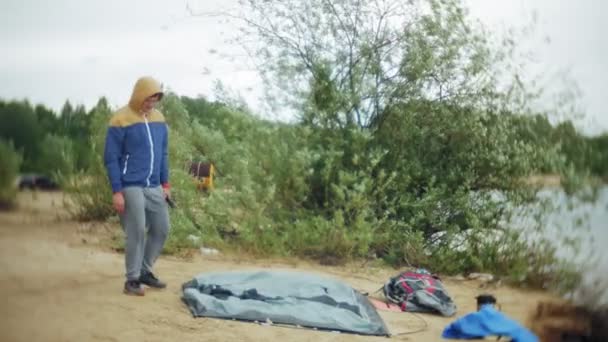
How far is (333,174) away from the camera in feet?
18.6

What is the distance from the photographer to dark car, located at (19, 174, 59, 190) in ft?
6.73

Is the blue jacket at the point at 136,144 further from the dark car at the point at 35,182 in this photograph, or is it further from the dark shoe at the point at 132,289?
the dark car at the point at 35,182

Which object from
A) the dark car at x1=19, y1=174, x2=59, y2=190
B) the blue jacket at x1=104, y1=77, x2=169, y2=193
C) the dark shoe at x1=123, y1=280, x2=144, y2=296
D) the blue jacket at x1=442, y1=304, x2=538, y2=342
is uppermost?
the blue jacket at x1=104, y1=77, x2=169, y2=193

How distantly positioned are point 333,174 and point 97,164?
2088mm

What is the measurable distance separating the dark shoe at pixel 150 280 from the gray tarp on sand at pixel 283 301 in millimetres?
129

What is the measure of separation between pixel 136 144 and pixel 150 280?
731mm

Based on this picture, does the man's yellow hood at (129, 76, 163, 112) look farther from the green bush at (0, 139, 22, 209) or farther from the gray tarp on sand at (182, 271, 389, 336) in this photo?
the green bush at (0, 139, 22, 209)

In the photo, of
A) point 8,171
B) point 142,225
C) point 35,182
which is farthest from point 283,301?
point 8,171

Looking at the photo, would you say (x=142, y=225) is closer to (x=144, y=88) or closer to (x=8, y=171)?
(x=144, y=88)

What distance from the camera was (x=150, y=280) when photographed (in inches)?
144

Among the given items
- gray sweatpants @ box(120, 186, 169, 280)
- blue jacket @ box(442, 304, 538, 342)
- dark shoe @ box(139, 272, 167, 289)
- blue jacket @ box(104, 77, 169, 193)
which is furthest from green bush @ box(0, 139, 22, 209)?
blue jacket @ box(442, 304, 538, 342)

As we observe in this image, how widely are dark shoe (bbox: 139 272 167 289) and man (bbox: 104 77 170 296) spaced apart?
6.0 inches

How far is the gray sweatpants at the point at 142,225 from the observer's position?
3.39 metres

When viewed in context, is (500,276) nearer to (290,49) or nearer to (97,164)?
(290,49)
